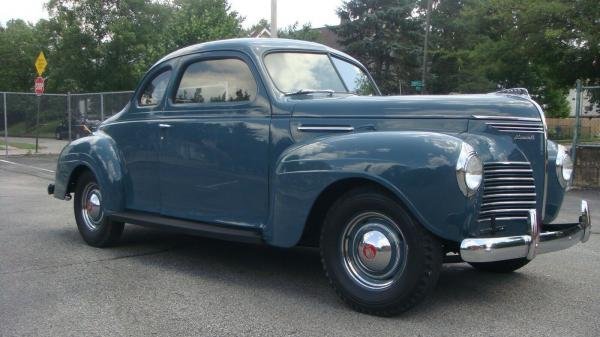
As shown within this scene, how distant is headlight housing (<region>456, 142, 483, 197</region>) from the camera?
364 centimetres

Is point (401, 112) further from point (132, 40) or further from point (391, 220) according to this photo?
point (132, 40)

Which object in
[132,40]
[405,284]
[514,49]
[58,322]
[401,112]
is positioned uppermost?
[132,40]

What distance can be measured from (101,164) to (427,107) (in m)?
3.42

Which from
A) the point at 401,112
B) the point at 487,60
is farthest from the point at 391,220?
the point at 487,60

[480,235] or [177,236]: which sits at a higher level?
[480,235]

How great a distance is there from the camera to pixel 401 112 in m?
4.23

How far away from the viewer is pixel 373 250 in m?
4.01

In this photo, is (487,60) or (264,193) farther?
(487,60)

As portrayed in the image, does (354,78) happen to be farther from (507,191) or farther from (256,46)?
(507,191)

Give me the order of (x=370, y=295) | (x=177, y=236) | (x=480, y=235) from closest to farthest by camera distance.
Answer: (x=480, y=235)
(x=370, y=295)
(x=177, y=236)

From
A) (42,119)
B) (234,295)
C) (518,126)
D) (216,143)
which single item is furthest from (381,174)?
(42,119)

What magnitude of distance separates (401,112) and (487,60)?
866 inches

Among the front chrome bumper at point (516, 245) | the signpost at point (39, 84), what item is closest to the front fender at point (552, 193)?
the front chrome bumper at point (516, 245)

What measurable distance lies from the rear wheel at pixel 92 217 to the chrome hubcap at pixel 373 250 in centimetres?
297
